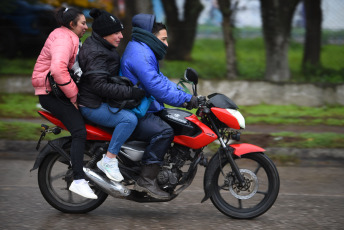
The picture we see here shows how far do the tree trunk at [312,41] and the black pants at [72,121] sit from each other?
317 inches

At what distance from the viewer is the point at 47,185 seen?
205 inches

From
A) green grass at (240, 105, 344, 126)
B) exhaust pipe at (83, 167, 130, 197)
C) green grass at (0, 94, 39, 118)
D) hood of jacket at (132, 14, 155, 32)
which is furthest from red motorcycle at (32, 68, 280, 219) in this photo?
green grass at (0, 94, 39, 118)

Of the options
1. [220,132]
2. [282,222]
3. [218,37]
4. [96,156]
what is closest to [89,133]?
[96,156]

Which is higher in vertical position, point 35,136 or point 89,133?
point 89,133

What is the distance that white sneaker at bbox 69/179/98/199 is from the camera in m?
4.96

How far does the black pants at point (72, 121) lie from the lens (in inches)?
193

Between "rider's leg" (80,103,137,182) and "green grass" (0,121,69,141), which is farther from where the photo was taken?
"green grass" (0,121,69,141)

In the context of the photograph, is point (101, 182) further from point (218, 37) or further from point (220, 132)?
point (218, 37)

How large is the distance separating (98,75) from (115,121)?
1.39 ft

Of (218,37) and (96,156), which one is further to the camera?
(218,37)

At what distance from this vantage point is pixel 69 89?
4.74 meters

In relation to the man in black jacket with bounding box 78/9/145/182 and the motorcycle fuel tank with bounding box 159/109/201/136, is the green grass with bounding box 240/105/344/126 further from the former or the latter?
the man in black jacket with bounding box 78/9/145/182

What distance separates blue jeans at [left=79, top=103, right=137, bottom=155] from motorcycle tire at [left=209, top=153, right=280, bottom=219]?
2.68ft

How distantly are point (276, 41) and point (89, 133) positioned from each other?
7975mm
